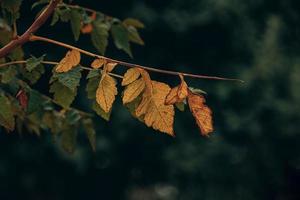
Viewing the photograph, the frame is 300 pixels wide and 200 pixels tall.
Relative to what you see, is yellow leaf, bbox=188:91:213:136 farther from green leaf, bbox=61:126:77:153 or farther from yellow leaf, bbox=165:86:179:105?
green leaf, bbox=61:126:77:153

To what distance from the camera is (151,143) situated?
370 inches

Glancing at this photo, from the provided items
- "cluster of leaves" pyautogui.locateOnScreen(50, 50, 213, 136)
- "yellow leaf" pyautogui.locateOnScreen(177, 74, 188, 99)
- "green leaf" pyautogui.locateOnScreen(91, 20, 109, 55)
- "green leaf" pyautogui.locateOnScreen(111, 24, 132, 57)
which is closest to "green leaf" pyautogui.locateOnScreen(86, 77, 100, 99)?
"cluster of leaves" pyautogui.locateOnScreen(50, 50, 213, 136)

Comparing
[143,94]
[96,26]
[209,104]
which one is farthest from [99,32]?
[209,104]

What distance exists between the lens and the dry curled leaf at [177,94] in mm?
1431

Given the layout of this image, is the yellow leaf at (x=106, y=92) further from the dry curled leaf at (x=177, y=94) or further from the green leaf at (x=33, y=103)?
the green leaf at (x=33, y=103)

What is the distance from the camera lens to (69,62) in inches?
61.0

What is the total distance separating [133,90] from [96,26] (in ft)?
2.43

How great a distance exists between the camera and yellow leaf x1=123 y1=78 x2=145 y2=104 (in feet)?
4.91

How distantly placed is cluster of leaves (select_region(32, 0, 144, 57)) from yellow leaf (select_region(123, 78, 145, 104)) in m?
0.46

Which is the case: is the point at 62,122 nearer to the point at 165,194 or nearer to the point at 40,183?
the point at 40,183

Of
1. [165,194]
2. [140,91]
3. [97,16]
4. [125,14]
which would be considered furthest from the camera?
[165,194]

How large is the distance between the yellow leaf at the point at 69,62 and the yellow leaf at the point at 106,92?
72 mm

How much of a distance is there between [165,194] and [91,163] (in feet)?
7.69

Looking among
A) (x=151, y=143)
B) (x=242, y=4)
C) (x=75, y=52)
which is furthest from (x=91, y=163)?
(x=75, y=52)
